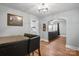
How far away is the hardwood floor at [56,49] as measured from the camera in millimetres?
1617

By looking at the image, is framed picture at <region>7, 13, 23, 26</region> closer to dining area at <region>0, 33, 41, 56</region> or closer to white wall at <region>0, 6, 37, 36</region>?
white wall at <region>0, 6, 37, 36</region>

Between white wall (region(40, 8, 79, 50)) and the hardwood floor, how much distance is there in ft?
0.31

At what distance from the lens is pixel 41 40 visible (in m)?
1.68

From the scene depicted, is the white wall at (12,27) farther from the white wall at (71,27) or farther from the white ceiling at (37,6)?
the white wall at (71,27)

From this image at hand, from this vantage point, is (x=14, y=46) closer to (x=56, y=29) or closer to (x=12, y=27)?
(x=12, y=27)

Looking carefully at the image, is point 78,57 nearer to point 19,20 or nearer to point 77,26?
point 77,26

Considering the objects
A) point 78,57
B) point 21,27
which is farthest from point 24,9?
point 78,57

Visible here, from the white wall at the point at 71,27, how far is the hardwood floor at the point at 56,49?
3.7 inches

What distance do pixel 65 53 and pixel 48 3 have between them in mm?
1009

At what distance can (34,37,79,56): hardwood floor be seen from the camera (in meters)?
1.62

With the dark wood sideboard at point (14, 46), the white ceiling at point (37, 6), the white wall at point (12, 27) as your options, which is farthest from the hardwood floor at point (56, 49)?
the white ceiling at point (37, 6)

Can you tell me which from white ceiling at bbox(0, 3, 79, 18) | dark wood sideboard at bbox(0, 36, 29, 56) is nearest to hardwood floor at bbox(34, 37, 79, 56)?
dark wood sideboard at bbox(0, 36, 29, 56)

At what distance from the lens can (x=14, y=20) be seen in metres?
1.56

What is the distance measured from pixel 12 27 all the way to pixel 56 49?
3.09ft
